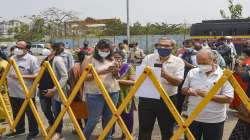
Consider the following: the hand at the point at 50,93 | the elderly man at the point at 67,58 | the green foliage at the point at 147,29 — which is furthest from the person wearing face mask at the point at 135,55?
the green foliage at the point at 147,29

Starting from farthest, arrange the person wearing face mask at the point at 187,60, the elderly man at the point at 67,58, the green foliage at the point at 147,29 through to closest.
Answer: the green foliage at the point at 147,29 < the person wearing face mask at the point at 187,60 < the elderly man at the point at 67,58

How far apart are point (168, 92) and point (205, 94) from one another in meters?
0.80

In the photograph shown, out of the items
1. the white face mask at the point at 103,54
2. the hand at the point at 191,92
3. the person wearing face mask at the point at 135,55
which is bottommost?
the person wearing face mask at the point at 135,55

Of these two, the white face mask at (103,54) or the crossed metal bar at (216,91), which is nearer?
the crossed metal bar at (216,91)

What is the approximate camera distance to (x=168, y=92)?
17.1 feet

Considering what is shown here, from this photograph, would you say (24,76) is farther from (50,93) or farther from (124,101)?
(124,101)

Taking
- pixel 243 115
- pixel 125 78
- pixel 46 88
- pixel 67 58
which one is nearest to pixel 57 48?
pixel 67 58

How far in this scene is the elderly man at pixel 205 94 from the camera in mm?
4500

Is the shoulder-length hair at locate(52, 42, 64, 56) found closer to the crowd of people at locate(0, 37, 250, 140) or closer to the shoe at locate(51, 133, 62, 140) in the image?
the crowd of people at locate(0, 37, 250, 140)

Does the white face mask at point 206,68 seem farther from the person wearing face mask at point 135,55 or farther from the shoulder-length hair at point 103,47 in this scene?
the person wearing face mask at point 135,55

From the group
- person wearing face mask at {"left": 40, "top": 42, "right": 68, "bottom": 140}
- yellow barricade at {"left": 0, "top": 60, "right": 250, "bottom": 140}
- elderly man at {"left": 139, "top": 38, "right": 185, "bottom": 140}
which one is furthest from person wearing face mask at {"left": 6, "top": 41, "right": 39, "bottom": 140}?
elderly man at {"left": 139, "top": 38, "right": 185, "bottom": 140}

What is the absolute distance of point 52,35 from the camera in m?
47.1

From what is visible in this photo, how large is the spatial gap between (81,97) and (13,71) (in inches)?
48.3

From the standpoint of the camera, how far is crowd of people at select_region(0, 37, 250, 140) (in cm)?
460
